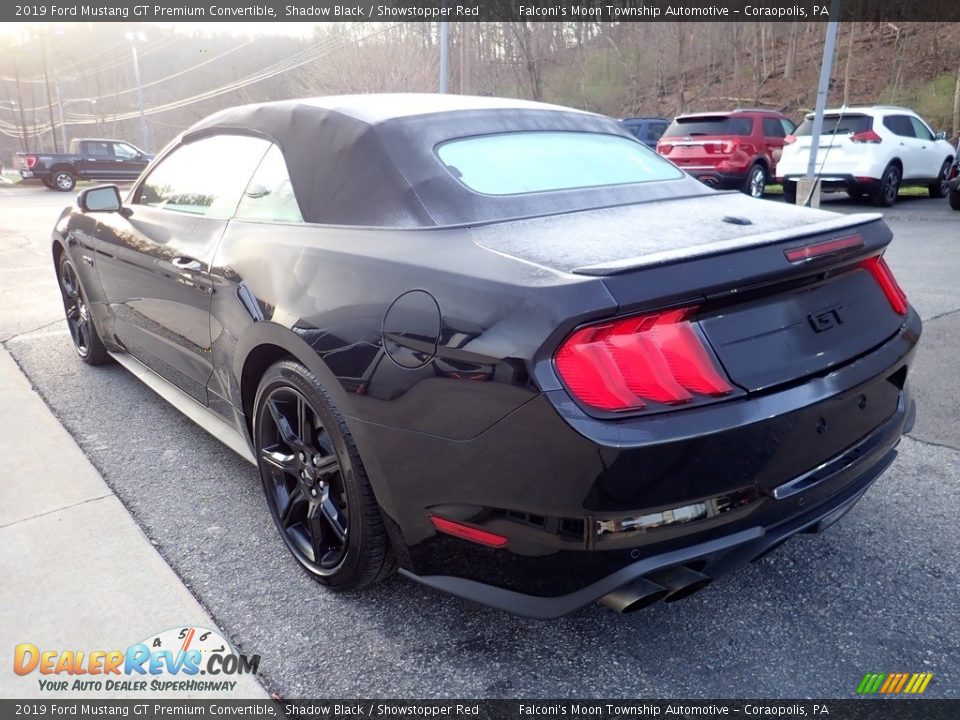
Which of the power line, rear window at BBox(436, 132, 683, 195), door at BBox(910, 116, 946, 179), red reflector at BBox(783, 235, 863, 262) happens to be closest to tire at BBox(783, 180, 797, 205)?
door at BBox(910, 116, 946, 179)

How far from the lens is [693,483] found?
1.71 metres

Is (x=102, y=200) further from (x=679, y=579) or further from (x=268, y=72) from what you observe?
(x=268, y=72)

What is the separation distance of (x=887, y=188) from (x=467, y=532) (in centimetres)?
1302

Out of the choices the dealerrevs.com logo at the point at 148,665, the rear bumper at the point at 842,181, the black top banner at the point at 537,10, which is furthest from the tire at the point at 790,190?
the dealerrevs.com logo at the point at 148,665

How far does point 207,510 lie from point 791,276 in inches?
92.4

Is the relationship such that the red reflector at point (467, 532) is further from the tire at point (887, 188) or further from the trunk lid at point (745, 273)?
the tire at point (887, 188)

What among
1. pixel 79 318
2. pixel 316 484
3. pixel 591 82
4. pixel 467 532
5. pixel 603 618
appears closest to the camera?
pixel 467 532

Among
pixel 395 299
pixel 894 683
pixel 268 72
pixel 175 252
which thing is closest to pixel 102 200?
pixel 175 252

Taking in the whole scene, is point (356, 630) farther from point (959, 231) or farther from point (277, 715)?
point (959, 231)

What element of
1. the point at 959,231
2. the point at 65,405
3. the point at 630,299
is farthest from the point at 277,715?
the point at 959,231

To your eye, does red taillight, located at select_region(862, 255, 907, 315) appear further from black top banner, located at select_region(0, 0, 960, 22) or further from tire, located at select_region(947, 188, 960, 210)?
black top banner, located at select_region(0, 0, 960, 22)

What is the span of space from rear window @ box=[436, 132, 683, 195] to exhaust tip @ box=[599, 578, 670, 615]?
1.28 m

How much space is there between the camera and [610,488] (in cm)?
166

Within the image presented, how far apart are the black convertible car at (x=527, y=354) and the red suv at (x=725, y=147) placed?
11.7 metres
